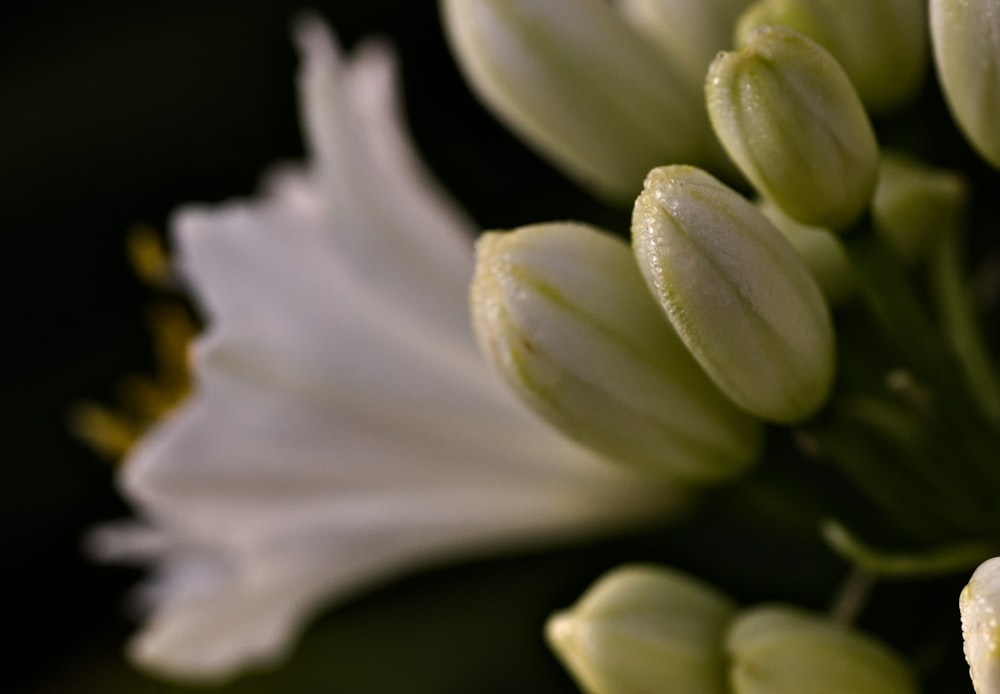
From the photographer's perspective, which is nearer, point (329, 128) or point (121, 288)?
point (329, 128)

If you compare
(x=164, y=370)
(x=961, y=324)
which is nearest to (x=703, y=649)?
(x=961, y=324)

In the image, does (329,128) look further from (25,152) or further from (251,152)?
(25,152)

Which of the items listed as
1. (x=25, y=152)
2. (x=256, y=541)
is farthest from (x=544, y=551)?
(x=25, y=152)

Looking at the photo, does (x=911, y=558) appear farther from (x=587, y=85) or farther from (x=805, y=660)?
(x=587, y=85)

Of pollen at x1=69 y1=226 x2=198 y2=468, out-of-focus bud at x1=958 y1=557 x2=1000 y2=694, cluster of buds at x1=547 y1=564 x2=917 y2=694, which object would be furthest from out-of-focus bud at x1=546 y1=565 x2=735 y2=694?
pollen at x1=69 y1=226 x2=198 y2=468

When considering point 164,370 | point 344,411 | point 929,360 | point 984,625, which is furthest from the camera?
point 164,370

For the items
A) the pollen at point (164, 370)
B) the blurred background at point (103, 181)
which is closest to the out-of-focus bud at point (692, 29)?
the pollen at point (164, 370)

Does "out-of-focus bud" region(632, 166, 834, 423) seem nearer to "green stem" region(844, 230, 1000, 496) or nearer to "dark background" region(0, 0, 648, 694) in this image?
"green stem" region(844, 230, 1000, 496)
